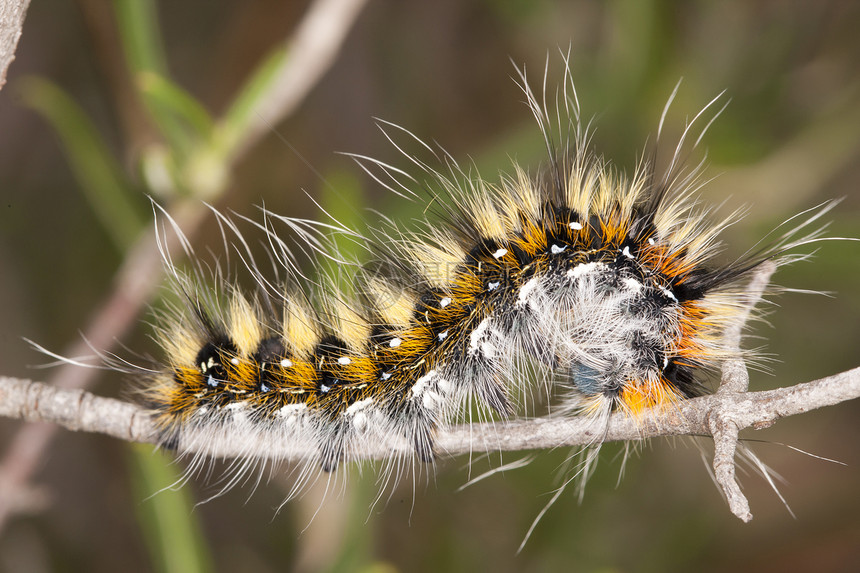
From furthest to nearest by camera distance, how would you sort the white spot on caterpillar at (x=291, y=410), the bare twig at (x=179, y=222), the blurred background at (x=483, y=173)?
the blurred background at (x=483, y=173), the bare twig at (x=179, y=222), the white spot on caterpillar at (x=291, y=410)

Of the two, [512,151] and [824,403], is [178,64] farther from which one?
[824,403]

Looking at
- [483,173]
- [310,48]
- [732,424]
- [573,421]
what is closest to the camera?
A: [732,424]

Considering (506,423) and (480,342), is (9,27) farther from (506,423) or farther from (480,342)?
(506,423)

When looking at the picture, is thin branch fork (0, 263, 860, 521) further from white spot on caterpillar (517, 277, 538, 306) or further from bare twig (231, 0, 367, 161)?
bare twig (231, 0, 367, 161)

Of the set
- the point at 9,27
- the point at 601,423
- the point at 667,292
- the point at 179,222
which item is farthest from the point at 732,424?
the point at 179,222

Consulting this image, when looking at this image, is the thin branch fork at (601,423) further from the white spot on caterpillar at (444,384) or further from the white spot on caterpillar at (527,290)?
the white spot on caterpillar at (527,290)

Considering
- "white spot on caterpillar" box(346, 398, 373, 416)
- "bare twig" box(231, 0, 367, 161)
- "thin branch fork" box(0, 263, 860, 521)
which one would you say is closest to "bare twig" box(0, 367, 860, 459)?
"thin branch fork" box(0, 263, 860, 521)

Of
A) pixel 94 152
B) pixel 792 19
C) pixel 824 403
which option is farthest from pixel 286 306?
pixel 792 19

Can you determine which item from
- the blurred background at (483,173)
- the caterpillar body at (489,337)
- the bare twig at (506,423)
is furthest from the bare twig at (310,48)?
the bare twig at (506,423)
